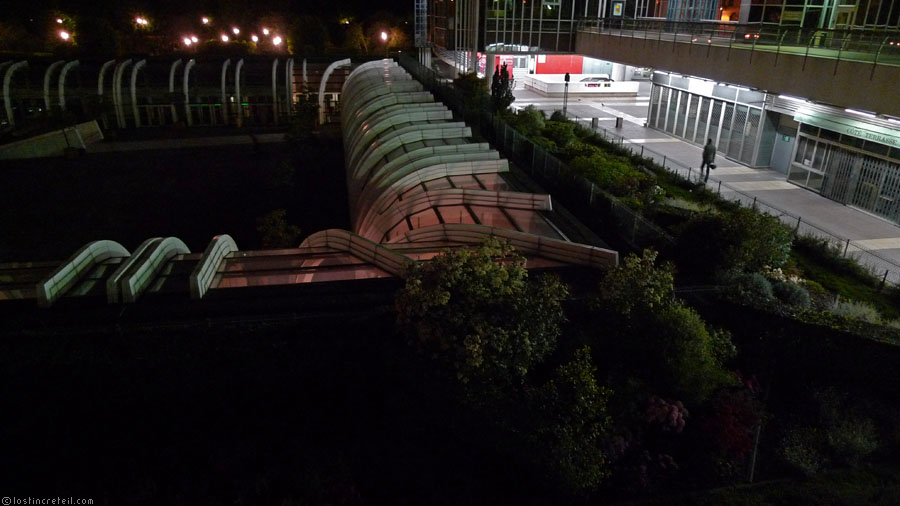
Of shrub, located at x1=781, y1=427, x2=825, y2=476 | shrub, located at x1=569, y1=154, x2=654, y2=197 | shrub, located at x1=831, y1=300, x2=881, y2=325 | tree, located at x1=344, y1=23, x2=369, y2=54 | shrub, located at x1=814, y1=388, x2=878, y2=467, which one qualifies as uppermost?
tree, located at x1=344, y1=23, x2=369, y2=54

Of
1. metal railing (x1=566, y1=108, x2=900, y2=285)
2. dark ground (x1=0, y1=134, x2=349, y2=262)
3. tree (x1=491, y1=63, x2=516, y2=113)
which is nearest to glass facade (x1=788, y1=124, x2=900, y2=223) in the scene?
metal railing (x1=566, y1=108, x2=900, y2=285)

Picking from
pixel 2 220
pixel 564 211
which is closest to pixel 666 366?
pixel 564 211

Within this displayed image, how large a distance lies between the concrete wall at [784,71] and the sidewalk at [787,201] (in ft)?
10.4

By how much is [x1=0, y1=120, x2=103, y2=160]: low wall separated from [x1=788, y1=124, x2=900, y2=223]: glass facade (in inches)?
1117

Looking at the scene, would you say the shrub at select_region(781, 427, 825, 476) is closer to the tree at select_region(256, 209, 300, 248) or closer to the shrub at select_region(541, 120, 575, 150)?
the tree at select_region(256, 209, 300, 248)

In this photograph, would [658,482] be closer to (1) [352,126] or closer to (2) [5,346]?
(2) [5,346]

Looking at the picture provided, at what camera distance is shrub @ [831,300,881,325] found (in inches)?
375

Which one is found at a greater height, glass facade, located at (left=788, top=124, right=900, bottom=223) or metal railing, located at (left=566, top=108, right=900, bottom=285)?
glass facade, located at (left=788, top=124, right=900, bottom=223)

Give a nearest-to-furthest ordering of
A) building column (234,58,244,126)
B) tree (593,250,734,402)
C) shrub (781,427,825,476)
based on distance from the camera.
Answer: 1. shrub (781,427,825,476)
2. tree (593,250,734,402)
3. building column (234,58,244,126)

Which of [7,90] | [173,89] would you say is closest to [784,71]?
[173,89]

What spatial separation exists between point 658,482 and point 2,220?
2070 cm

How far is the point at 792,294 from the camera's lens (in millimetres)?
10148

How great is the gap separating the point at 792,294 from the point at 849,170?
9876mm

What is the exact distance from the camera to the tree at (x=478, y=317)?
7.42m
